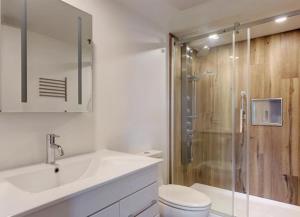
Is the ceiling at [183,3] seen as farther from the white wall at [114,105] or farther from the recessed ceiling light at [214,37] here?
the recessed ceiling light at [214,37]

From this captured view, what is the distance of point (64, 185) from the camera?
2.91ft

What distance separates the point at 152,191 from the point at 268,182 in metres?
2.02

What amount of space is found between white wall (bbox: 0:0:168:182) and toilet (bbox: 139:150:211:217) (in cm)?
40

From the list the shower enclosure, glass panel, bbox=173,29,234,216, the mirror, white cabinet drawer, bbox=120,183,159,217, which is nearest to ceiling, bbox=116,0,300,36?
the shower enclosure

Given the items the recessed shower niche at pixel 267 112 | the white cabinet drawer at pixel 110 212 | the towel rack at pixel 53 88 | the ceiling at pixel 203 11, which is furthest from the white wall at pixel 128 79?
the recessed shower niche at pixel 267 112

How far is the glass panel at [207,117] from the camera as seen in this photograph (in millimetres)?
2564

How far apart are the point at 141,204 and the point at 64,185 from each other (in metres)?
0.47

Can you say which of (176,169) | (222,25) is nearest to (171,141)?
(176,169)

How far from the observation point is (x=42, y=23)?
1242mm

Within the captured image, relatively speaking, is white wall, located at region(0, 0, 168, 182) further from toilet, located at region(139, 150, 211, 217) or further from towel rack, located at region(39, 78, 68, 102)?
toilet, located at region(139, 150, 211, 217)

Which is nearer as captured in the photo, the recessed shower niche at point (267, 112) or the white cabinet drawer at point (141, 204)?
the white cabinet drawer at point (141, 204)

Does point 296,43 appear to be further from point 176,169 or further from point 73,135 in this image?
point 73,135

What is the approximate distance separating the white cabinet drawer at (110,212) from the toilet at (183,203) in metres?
0.78

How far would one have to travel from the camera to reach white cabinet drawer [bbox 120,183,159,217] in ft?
3.44
